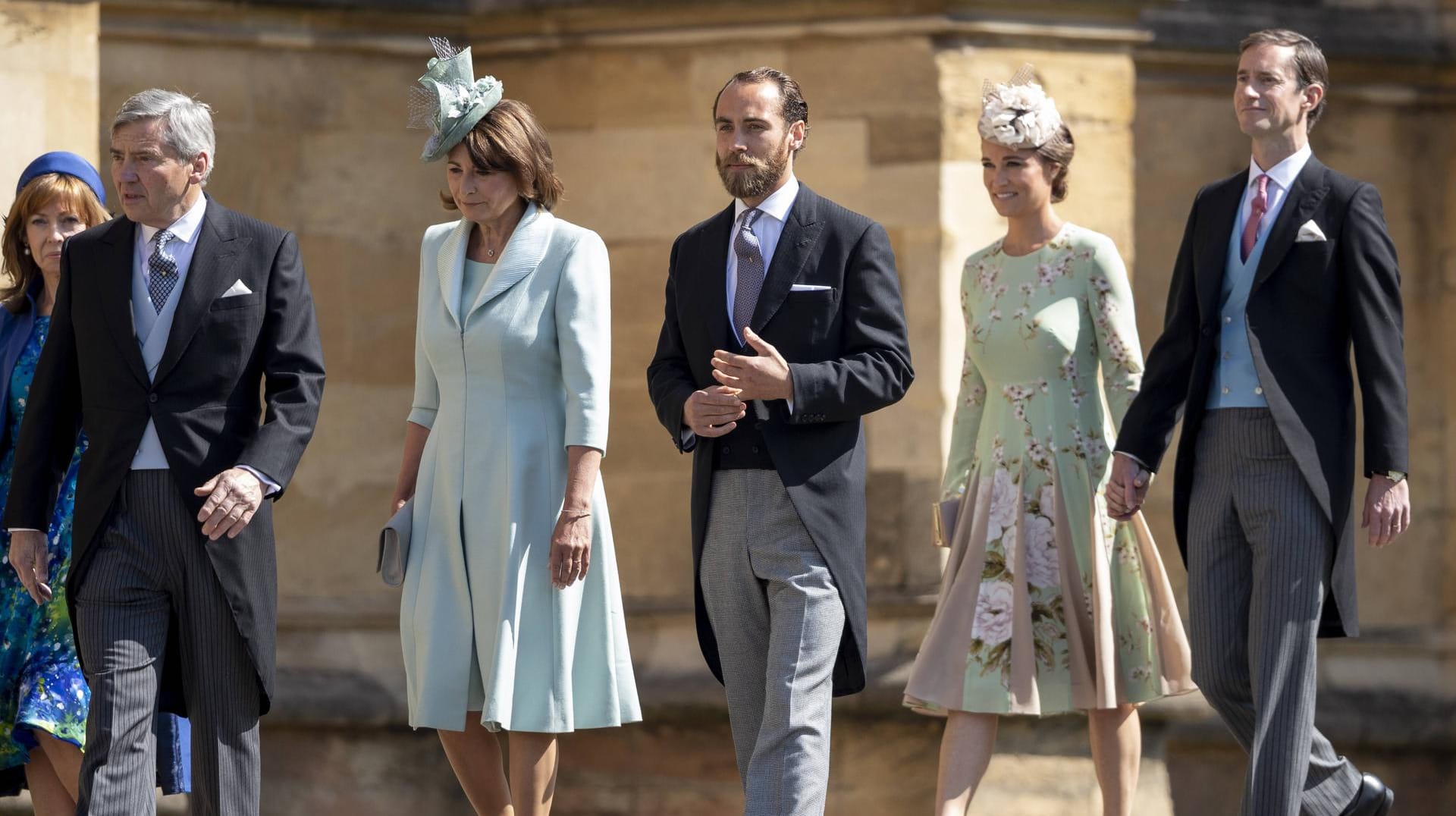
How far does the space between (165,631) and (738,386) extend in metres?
1.39

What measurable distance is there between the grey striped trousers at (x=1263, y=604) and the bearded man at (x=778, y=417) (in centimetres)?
82

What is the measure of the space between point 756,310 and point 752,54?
258cm

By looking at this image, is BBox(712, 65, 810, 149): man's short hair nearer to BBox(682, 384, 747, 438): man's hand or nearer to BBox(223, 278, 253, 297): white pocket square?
BBox(682, 384, 747, 438): man's hand

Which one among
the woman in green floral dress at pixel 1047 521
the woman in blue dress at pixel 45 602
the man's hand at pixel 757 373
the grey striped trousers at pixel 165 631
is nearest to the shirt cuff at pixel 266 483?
the grey striped trousers at pixel 165 631

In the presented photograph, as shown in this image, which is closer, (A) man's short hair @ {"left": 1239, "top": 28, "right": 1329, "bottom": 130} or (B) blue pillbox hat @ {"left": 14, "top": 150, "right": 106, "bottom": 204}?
(A) man's short hair @ {"left": 1239, "top": 28, "right": 1329, "bottom": 130}

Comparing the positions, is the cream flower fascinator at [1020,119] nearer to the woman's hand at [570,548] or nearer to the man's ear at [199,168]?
the woman's hand at [570,548]

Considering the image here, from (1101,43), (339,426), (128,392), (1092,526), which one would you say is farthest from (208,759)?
(1101,43)

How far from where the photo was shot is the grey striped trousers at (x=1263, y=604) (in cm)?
507

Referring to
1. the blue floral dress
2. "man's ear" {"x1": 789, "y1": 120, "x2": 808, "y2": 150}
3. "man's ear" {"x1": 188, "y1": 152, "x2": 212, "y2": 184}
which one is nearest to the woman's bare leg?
"man's ear" {"x1": 789, "y1": 120, "x2": 808, "y2": 150}

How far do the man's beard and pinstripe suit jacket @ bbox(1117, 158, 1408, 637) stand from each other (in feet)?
3.67

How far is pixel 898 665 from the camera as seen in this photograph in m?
7.14

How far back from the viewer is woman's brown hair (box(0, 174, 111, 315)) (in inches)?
229

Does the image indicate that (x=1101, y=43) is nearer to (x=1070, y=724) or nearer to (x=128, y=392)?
(x=1070, y=724)

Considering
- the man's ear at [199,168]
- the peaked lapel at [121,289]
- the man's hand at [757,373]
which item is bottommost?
the man's hand at [757,373]
